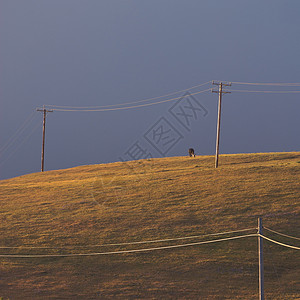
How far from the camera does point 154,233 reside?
29359 mm

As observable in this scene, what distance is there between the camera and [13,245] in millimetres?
29375

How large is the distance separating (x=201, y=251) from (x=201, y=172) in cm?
2464

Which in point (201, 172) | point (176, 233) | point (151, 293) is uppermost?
point (201, 172)

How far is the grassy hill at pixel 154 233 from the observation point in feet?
72.6

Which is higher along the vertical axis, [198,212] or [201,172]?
[201,172]

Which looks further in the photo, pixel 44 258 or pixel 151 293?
pixel 44 258

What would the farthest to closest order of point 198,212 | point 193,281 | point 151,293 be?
point 198,212 < point 193,281 < point 151,293

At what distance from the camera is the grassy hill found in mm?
22141

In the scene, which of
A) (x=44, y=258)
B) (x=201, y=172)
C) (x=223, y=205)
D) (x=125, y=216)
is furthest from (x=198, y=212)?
(x=201, y=172)

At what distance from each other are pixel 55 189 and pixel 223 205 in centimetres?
2165

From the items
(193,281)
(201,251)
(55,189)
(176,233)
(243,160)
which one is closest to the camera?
(193,281)

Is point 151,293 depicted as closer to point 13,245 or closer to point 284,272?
point 284,272

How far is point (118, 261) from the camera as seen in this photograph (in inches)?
1020

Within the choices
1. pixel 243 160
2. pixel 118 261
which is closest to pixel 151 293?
pixel 118 261
